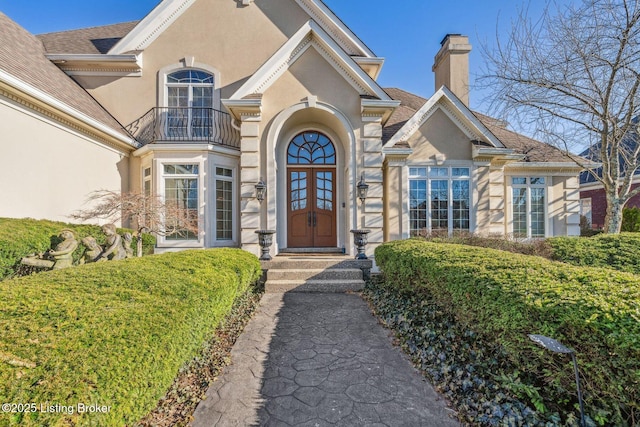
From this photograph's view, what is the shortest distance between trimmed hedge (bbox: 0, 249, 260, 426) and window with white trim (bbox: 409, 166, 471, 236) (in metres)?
7.11

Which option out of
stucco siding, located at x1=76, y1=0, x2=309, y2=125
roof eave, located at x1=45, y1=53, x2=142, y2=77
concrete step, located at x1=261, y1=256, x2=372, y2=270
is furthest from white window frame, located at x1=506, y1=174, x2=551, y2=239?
roof eave, located at x1=45, y1=53, x2=142, y2=77

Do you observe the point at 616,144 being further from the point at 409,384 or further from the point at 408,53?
the point at 409,384

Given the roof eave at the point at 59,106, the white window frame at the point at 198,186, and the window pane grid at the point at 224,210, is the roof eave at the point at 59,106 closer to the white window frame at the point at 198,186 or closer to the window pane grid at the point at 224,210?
the white window frame at the point at 198,186

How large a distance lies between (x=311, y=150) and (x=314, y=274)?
4.28m

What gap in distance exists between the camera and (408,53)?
10.4 m

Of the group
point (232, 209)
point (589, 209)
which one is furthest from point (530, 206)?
point (589, 209)

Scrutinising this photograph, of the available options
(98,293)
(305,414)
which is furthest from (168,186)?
(305,414)

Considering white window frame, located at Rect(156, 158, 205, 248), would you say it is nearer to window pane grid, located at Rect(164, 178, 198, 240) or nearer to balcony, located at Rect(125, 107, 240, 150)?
window pane grid, located at Rect(164, 178, 198, 240)

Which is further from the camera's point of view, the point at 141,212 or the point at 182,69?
the point at 182,69

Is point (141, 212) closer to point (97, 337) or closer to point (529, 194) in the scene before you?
point (97, 337)

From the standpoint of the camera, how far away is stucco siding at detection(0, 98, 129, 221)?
5758 mm

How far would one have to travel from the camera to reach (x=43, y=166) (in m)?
6.45

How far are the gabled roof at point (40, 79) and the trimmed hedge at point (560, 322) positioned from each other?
8395 mm

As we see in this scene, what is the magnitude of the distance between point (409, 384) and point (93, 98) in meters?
12.0
